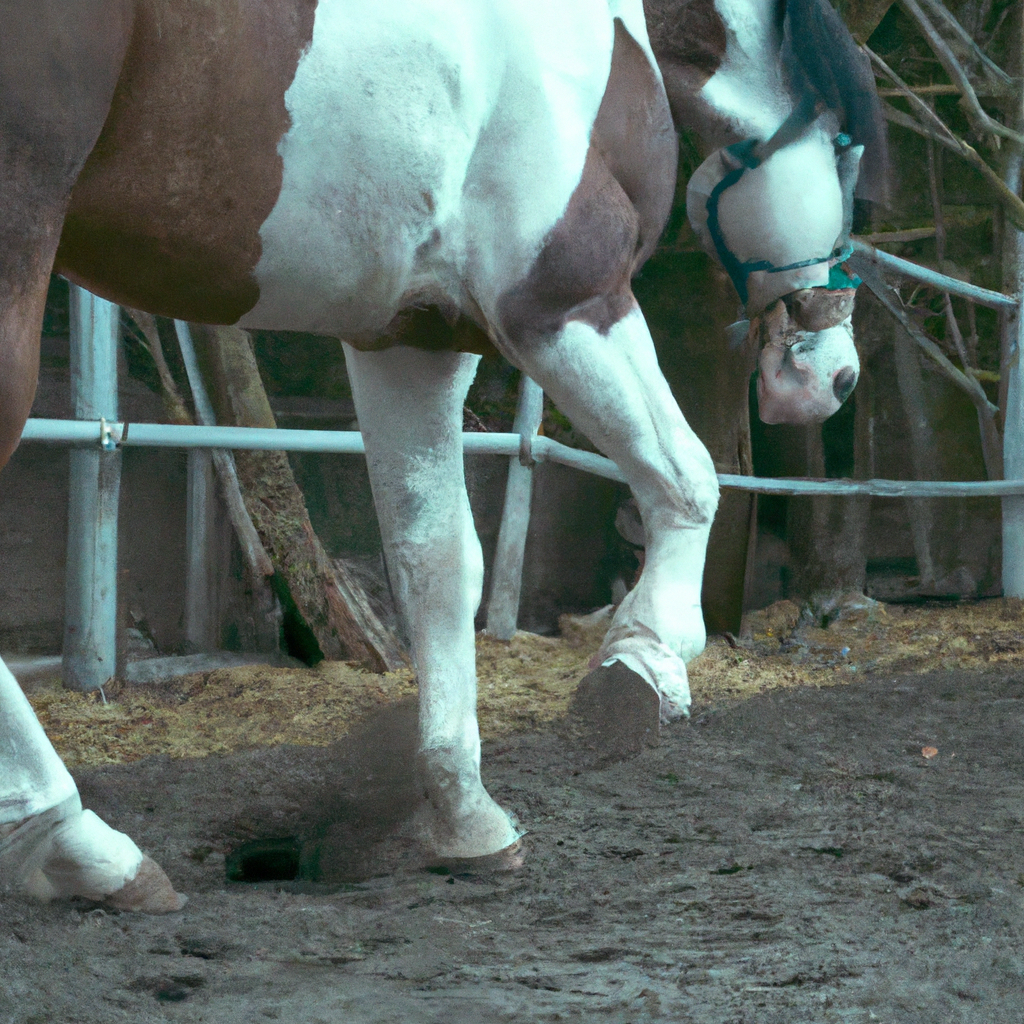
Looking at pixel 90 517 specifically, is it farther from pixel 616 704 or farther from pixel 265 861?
pixel 616 704

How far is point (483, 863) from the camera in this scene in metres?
1.48

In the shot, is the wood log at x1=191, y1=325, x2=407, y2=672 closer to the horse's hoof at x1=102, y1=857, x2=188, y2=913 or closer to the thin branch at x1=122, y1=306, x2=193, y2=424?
the thin branch at x1=122, y1=306, x2=193, y2=424

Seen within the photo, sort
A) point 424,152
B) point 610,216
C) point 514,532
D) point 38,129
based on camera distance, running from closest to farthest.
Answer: point 38,129 < point 424,152 < point 610,216 < point 514,532

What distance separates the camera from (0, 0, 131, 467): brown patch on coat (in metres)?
0.94

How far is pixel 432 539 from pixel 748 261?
0.67 m

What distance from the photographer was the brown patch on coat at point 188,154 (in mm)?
1040

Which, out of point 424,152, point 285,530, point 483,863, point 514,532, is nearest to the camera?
point 424,152

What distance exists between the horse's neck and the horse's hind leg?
877 mm

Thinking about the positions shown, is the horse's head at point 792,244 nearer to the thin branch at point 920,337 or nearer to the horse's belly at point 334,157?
the horse's belly at point 334,157

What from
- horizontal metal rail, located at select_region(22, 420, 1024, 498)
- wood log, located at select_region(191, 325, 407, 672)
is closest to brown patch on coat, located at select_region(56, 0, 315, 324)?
horizontal metal rail, located at select_region(22, 420, 1024, 498)

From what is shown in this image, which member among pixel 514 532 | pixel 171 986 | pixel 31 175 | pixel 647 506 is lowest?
pixel 171 986

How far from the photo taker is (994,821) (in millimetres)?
1558

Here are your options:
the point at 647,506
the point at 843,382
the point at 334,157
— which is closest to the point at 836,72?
the point at 843,382

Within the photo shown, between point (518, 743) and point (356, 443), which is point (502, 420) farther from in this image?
point (518, 743)
